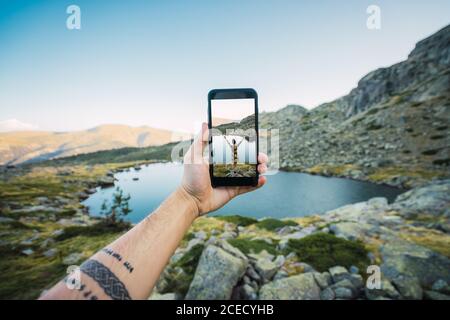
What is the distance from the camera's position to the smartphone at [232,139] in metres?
4.55

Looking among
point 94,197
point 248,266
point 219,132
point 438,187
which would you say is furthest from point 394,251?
point 94,197

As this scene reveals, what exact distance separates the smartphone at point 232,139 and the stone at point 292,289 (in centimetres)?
537

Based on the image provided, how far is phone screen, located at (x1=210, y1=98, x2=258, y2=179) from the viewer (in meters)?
4.57

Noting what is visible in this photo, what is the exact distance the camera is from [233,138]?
15.5ft

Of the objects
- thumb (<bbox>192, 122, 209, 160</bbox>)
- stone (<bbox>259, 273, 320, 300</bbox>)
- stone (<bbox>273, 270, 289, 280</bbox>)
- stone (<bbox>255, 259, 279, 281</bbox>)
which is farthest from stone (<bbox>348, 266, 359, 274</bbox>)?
thumb (<bbox>192, 122, 209, 160</bbox>)

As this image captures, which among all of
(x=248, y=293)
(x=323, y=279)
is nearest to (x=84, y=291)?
(x=248, y=293)

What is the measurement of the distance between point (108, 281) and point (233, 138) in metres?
3.27

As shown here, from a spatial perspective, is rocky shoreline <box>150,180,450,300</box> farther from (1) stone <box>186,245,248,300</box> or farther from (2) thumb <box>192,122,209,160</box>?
(2) thumb <box>192,122,209,160</box>

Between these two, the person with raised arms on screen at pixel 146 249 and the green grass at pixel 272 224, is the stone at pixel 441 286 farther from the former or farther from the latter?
the green grass at pixel 272 224

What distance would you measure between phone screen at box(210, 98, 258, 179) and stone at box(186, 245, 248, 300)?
5252 millimetres

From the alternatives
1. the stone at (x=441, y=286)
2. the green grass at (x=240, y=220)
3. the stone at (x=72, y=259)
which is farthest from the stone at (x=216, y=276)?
the green grass at (x=240, y=220)

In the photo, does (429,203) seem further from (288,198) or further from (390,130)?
(390,130)

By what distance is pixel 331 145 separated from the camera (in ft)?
248

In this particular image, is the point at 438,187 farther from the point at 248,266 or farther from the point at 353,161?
the point at 353,161
